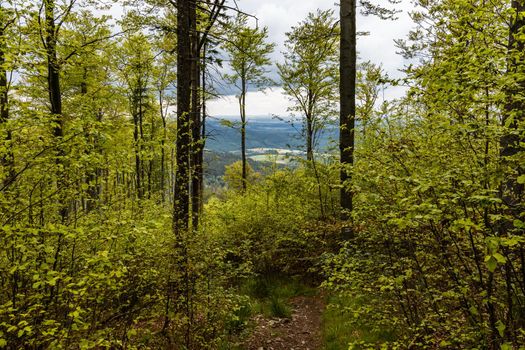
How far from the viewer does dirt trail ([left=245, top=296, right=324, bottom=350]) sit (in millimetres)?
6130

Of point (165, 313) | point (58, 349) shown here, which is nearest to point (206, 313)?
point (165, 313)

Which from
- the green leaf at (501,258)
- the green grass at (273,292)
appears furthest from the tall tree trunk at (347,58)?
the green leaf at (501,258)

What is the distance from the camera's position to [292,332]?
22.1 ft

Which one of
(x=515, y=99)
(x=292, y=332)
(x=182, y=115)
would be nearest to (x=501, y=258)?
(x=515, y=99)

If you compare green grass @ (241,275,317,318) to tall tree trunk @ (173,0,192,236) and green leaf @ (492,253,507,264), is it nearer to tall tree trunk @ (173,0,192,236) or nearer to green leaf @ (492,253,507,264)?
tall tree trunk @ (173,0,192,236)

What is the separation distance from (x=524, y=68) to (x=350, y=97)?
548 cm

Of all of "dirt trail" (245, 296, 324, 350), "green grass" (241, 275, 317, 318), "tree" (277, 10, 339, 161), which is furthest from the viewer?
"tree" (277, 10, 339, 161)

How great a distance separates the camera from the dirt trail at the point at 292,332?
6130mm

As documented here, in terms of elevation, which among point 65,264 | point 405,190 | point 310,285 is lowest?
point 310,285

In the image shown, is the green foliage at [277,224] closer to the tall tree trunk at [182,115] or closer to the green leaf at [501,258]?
the tall tree trunk at [182,115]

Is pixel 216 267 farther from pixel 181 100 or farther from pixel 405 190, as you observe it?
pixel 181 100

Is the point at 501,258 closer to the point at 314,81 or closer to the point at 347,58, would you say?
the point at 347,58

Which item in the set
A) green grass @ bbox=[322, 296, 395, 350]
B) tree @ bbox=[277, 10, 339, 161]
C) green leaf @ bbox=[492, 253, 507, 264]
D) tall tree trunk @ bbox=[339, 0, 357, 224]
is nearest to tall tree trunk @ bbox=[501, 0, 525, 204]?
green leaf @ bbox=[492, 253, 507, 264]

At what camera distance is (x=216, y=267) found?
569 cm
